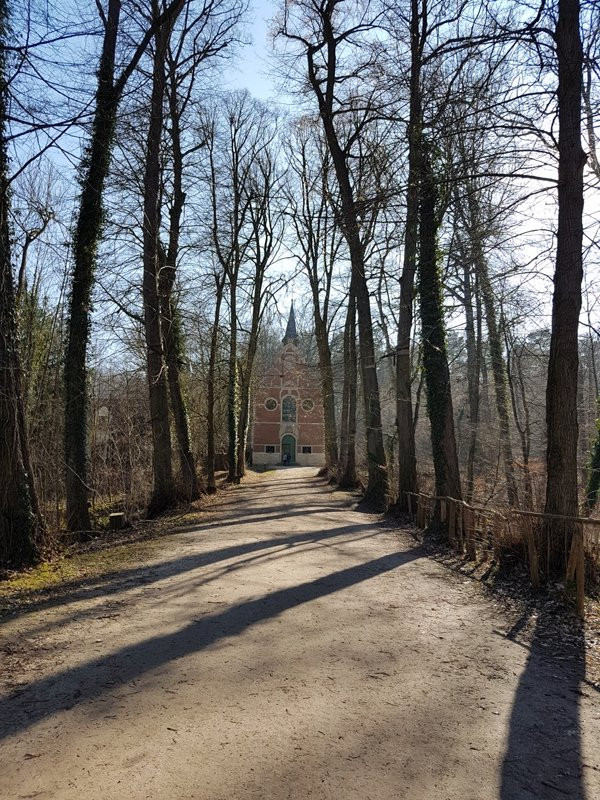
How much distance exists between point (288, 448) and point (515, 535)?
45125 mm

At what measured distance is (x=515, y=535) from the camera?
7102 millimetres

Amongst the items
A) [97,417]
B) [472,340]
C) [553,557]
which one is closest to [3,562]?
[553,557]

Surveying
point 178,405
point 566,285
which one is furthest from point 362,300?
point 566,285

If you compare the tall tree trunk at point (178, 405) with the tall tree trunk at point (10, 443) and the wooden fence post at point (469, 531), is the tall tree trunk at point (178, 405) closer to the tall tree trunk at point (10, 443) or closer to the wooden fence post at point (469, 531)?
the tall tree trunk at point (10, 443)

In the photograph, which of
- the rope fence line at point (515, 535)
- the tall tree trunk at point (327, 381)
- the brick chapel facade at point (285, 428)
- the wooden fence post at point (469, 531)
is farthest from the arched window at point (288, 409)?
the wooden fence post at point (469, 531)

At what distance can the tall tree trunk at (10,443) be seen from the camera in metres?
6.79

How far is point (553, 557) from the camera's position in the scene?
251 inches

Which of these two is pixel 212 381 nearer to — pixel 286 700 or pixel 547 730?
pixel 286 700

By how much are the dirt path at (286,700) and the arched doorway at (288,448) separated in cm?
4520

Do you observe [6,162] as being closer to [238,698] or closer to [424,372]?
[238,698]

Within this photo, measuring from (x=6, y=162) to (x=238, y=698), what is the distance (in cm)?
680

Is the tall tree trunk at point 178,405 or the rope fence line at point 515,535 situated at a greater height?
the tall tree trunk at point 178,405

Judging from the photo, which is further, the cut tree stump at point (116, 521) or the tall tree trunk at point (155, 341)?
the tall tree trunk at point (155, 341)

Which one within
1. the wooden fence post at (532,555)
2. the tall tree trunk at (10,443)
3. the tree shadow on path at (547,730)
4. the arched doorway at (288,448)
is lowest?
the arched doorway at (288,448)
